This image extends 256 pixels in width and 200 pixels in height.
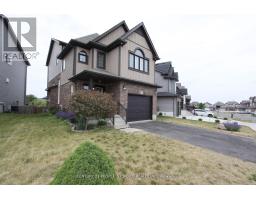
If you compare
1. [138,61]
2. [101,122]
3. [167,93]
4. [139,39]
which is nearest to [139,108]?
[138,61]

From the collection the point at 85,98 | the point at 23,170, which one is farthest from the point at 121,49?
the point at 23,170

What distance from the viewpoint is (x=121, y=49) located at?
34.6 ft

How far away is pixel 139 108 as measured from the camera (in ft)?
39.1

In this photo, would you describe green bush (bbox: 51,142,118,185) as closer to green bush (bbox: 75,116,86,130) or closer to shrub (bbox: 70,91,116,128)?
shrub (bbox: 70,91,116,128)

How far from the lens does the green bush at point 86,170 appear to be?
6.17 feet

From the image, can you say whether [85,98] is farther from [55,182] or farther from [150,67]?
[150,67]

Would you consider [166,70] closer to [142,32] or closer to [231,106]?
[142,32]

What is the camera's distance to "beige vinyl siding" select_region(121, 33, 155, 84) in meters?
10.8

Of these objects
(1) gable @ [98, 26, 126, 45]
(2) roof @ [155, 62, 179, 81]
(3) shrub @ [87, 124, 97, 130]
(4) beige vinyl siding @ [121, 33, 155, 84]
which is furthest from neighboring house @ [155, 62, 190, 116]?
(3) shrub @ [87, 124, 97, 130]

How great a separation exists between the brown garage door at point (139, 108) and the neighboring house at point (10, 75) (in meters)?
12.6

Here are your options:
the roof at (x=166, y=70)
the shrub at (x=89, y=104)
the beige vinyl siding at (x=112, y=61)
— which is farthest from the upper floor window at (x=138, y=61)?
the roof at (x=166, y=70)

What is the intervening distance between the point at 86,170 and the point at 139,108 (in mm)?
10087

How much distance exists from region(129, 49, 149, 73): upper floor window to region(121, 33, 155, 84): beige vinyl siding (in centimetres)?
37
